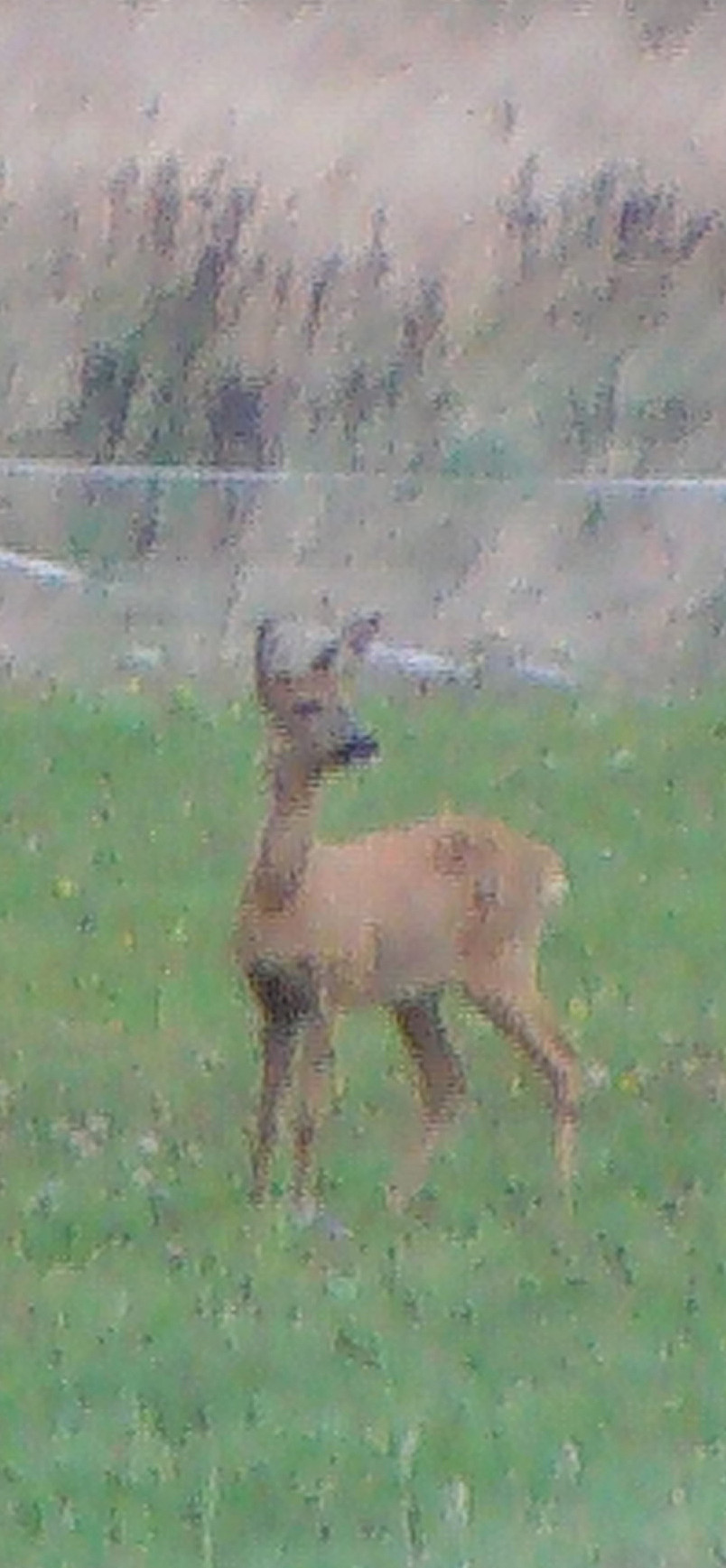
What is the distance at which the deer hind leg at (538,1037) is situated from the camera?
5.23 meters

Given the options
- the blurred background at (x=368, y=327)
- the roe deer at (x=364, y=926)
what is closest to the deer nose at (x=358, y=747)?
the roe deer at (x=364, y=926)

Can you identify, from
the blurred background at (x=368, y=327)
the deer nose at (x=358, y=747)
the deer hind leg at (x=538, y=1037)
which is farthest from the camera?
the blurred background at (x=368, y=327)

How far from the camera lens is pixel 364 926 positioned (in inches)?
198

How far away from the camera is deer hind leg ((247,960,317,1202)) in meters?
4.96

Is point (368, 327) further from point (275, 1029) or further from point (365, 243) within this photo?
point (275, 1029)

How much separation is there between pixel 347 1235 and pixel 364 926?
1.59ft

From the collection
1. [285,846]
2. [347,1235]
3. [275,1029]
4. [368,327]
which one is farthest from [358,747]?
[368,327]

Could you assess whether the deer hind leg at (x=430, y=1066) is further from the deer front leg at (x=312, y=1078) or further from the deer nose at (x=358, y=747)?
the deer nose at (x=358, y=747)

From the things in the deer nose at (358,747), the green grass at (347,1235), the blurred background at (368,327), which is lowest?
the green grass at (347,1235)

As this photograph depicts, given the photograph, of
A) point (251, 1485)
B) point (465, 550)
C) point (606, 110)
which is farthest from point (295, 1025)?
point (606, 110)

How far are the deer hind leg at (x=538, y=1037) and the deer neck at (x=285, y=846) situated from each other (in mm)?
457

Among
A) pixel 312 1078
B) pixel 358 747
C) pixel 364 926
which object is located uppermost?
pixel 358 747

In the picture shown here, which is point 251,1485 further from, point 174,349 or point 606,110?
point 606,110

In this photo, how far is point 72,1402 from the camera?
4078 mm
